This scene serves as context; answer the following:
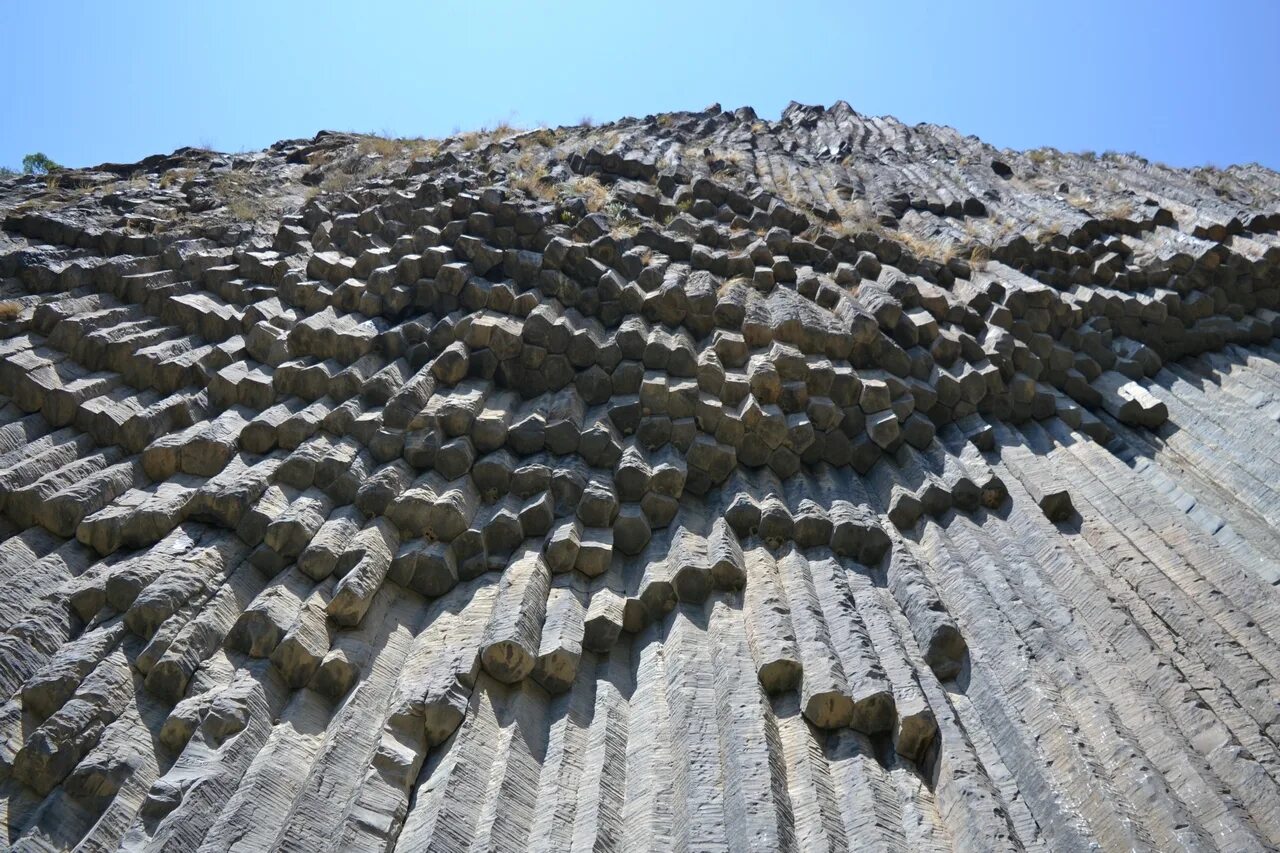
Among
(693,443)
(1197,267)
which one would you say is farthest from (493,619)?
(1197,267)

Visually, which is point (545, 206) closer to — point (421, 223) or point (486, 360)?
point (421, 223)

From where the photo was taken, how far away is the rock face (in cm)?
373

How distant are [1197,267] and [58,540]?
8482 mm

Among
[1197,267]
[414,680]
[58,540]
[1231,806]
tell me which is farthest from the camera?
[1197,267]

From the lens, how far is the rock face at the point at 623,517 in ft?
12.2

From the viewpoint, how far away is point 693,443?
5.89 metres

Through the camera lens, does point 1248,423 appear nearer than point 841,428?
No

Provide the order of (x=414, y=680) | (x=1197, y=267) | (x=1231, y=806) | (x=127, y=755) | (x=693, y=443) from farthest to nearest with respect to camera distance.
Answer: (x=1197, y=267) < (x=693, y=443) < (x=414, y=680) < (x=127, y=755) < (x=1231, y=806)

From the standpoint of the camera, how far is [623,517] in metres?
5.42

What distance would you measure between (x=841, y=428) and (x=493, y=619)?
2.66 metres

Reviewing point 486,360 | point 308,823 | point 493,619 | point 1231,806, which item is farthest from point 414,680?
point 1231,806

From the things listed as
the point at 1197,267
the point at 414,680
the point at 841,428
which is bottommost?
the point at 414,680

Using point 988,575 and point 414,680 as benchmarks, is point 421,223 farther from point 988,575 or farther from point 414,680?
point 988,575

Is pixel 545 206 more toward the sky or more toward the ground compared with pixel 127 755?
more toward the sky
